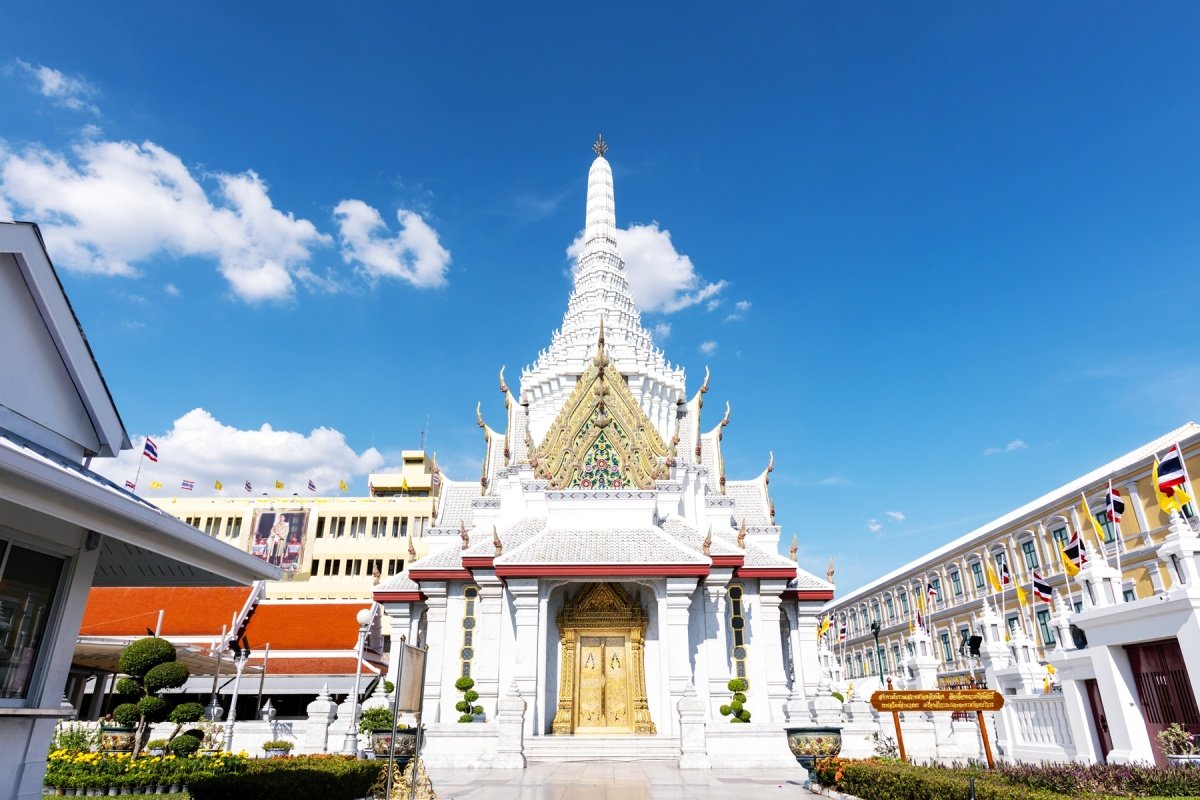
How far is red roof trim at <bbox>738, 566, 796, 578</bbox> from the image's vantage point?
21656mm

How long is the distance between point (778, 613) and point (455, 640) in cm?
1010

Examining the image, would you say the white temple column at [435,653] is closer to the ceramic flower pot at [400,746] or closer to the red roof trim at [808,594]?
the ceramic flower pot at [400,746]

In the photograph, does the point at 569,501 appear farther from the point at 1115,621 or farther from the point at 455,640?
the point at 1115,621

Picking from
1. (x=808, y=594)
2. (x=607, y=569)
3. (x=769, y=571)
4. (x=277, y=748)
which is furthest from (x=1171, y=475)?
(x=277, y=748)

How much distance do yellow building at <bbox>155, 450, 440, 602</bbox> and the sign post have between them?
4327cm

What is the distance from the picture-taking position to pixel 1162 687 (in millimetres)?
10656

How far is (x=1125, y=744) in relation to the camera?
36.1ft

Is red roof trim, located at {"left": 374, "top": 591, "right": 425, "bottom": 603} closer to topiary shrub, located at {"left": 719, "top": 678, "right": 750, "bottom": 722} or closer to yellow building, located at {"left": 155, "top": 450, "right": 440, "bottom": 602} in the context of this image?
topiary shrub, located at {"left": 719, "top": 678, "right": 750, "bottom": 722}

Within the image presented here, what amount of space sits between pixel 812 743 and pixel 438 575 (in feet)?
39.6

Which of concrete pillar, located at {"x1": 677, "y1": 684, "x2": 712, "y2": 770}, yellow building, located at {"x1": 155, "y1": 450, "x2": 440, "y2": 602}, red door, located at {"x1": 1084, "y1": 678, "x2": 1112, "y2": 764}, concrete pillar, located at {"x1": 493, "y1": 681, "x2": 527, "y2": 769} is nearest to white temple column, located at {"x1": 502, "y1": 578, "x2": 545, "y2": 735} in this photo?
concrete pillar, located at {"x1": 493, "y1": 681, "x2": 527, "y2": 769}

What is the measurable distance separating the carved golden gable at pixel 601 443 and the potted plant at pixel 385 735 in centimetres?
838

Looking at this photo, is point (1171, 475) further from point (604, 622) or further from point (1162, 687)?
point (604, 622)

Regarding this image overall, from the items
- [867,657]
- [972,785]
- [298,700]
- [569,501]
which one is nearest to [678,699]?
[569,501]

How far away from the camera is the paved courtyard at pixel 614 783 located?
11734 mm
